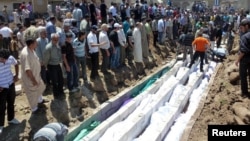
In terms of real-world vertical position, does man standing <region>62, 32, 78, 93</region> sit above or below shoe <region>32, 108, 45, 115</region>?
above

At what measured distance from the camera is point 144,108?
385 inches

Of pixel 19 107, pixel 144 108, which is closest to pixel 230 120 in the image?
pixel 144 108

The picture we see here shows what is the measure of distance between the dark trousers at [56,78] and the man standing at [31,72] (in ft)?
2.33

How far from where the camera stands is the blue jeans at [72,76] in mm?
9614

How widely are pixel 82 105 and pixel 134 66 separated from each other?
5032mm

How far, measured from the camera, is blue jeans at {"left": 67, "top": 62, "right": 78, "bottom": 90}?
961 cm

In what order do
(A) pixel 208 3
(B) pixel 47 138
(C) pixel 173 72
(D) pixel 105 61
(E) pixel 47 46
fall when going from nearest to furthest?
(B) pixel 47 138 < (E) pixel 47 46 < (D) pixel 105 61 < (C) pixel 173 72 < (A) pixel 208 3

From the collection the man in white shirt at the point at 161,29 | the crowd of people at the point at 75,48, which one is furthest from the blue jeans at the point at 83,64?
the man in white shirt at the point at 161,29

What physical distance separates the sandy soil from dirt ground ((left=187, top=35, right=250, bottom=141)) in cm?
315

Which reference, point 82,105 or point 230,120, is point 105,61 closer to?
point 82,105

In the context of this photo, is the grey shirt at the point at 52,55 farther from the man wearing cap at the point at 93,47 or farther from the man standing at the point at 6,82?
the man wearing cap at the point at 93,47

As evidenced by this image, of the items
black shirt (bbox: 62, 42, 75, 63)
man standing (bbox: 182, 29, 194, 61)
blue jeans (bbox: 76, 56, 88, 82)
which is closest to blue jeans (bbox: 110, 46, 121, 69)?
blue jeans (bbox: 76, 56, 88, 82)

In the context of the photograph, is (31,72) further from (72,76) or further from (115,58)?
(115,58)

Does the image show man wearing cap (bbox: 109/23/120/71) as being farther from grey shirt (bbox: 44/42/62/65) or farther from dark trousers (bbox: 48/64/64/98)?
grey shirt (bbox: 44/42/62/65)
